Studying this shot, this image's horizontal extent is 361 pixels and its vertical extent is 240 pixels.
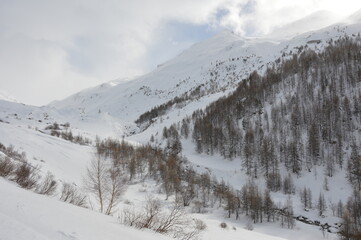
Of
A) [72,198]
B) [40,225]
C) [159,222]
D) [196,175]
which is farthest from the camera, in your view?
[196,175]

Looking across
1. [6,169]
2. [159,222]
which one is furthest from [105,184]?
[159,222]

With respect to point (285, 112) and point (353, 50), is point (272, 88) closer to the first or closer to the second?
point (285, 112)

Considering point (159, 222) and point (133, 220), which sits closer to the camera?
point (133, 220)

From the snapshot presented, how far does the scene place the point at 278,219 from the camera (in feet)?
171

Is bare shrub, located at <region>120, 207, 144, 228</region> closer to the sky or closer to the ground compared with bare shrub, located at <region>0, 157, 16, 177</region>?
closer to the ground

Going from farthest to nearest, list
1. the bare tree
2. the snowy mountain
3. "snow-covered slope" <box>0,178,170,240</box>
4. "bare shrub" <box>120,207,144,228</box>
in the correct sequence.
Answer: the bare tree → "bare shrub" <box>120,207,144,228</box> → the snowy mountain → "snow-covered slope" <box>0,178,170,240</box>

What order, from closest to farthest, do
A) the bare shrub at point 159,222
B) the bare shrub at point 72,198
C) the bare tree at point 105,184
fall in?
the bare shrub at point 159,222
the bare shrub at point 72,198
the bare tree at point 105,184

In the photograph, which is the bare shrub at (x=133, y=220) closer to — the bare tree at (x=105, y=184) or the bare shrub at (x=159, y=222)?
the bare shrub at (x=159, y=222)

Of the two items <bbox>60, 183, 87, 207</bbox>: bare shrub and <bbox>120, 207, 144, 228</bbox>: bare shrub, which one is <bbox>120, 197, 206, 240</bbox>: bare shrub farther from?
<bbox>60, 183, 87, 207</bbox>: bare shrub

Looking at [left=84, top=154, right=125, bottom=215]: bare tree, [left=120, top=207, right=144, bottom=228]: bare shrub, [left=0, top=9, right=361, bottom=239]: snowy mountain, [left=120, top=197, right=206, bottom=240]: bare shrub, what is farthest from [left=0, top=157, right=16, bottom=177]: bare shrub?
[left=120, top=207, right=144, bottom=228]: bare shrub

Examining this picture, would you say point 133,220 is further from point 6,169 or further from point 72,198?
point 6,169

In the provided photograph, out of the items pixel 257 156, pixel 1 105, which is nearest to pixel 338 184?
pixel 257 156

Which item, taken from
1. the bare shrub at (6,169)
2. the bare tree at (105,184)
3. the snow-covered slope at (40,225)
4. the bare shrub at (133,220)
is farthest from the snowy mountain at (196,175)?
the bare tree at (105,184)

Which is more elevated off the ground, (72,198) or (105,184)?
(105,184)
